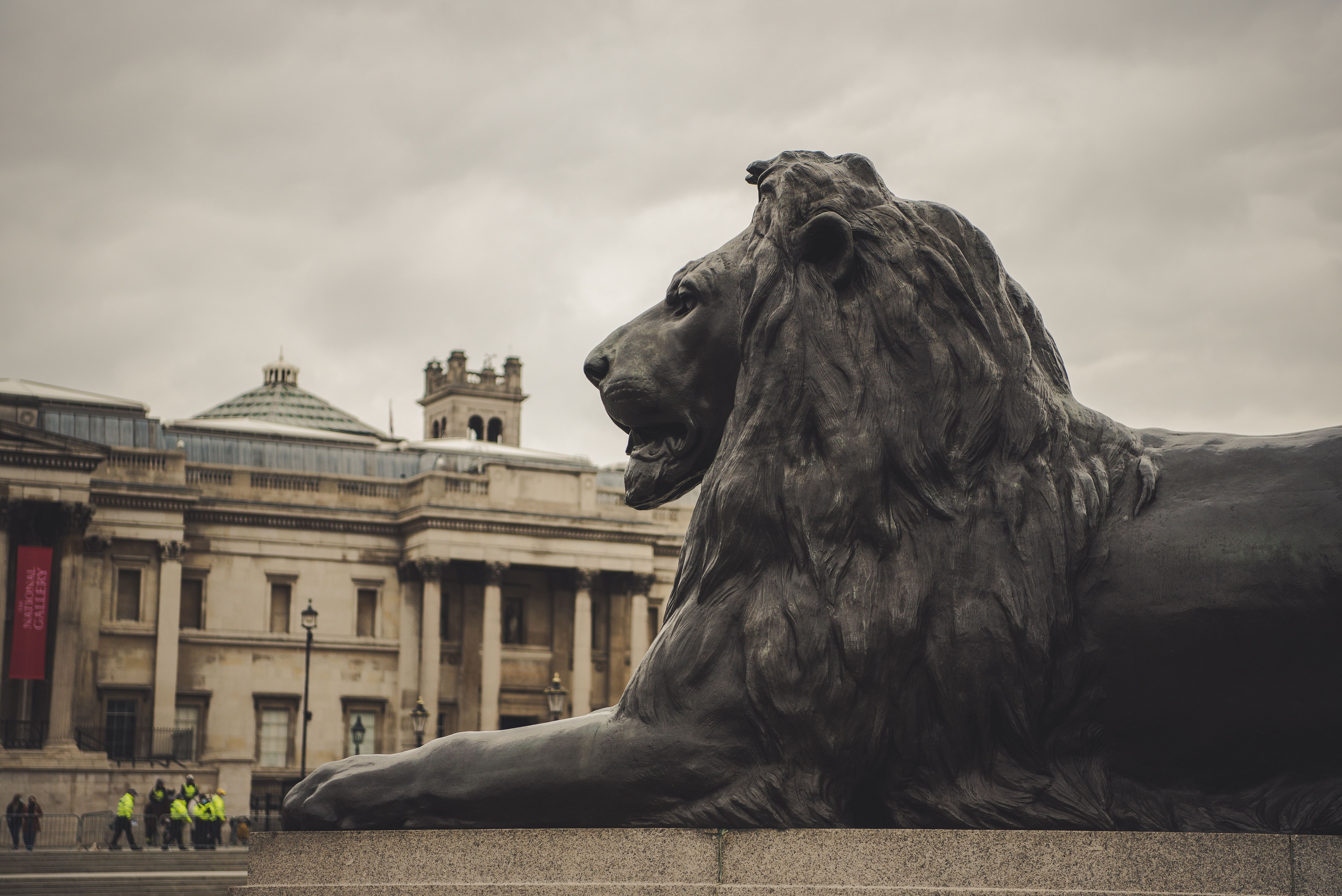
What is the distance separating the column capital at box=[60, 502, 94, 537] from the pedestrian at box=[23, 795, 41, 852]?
10.7m

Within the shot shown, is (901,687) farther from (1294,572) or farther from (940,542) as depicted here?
(1294,572)

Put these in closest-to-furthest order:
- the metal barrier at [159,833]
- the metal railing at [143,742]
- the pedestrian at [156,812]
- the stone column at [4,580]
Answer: the metal barrier at [159,833] → the pedestrian at [156,812] → the stone column at [4,580] → the metal railing at [143,742]

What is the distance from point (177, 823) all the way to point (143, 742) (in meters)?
17.0

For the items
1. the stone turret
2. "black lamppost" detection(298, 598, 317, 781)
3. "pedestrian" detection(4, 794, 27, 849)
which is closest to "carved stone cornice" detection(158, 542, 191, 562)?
"black lamppost" detection(298, 598, 317, 781)

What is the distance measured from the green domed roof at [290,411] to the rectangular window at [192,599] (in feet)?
74.1

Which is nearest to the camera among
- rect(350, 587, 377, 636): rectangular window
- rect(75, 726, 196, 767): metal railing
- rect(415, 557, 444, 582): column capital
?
rect(75, 726, 196, 767): metal railing

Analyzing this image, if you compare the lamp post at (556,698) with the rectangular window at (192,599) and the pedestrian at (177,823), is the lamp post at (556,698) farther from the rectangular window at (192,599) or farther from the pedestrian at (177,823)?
the rectangular window at (192,599)

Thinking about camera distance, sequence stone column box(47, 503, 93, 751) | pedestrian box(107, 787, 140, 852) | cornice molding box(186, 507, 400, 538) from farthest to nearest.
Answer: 1. cornice molding box(186, 507, 400, 538)
2. stone column box(47, 503, 93, 751)
3. pedestrian box(107, 787, 140, 852)

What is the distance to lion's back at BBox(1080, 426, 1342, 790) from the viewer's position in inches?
130

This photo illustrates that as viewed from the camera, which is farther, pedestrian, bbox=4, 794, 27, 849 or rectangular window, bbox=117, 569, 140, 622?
rectangular window, bbox=117, 569, 140, 622

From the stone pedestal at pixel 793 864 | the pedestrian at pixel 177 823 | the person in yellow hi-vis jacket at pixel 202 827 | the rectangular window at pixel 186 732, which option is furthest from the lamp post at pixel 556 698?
the stone pedestal at pixel 793 864

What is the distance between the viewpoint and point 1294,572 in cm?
329

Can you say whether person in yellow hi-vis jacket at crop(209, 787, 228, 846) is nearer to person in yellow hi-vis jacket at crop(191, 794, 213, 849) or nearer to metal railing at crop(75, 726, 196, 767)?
person in yellow hi-vis jacket at crop(191, 794, 213, 849)

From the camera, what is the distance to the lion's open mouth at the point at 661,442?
3.90 metres
